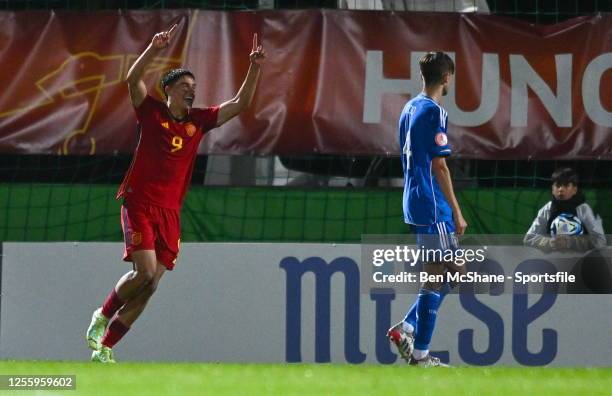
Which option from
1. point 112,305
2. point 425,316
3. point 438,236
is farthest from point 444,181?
point 112,305

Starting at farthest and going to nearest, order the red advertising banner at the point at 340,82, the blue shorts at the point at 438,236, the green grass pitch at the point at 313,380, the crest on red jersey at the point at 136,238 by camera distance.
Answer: the red advertising banner at the point at 340,82 < the crest on red jersey at the point at 136,238 < the blue shorts at the point at 438,236 < the green grass pitch at the point at 313,380

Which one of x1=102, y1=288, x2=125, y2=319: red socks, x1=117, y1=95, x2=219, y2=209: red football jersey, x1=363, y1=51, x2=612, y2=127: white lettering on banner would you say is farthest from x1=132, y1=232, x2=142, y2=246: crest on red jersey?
x1=363, y1=51, x2=612, y2=127: white lettering on banner

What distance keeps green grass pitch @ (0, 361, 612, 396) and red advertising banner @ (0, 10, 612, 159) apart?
2422mm

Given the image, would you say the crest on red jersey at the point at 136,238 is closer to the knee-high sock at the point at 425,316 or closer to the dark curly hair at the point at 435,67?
the knee-high sock at the point at 425,316

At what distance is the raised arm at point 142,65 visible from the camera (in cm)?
841

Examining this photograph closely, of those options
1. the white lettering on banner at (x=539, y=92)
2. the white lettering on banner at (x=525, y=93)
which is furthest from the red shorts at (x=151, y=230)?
the white lettering on banner at (x=539, y=92)

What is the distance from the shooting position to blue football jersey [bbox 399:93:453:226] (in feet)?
28.3

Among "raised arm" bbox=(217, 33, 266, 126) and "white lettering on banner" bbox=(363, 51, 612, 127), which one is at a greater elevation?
"white lettering on banner" bbox=(363, 51, 612, 127)

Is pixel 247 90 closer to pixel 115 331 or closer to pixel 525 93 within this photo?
pixel 115 331

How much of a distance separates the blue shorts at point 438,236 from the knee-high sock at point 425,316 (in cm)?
27

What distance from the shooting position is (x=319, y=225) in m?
11.2

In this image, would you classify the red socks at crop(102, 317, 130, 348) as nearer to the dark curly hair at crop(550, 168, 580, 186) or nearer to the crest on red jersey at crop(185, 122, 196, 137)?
the crest on red jersey at crop(185, 122, 196, 137)

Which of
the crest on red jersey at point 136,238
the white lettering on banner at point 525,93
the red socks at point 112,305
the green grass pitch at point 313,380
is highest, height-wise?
the white lettering on banner at point 525,93

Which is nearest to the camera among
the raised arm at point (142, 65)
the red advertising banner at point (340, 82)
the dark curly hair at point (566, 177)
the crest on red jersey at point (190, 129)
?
the raised arm at point (142, 65)
